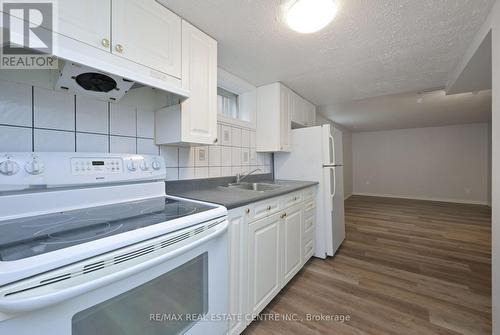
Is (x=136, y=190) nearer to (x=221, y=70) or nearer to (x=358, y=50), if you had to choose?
(x=221, y=70)

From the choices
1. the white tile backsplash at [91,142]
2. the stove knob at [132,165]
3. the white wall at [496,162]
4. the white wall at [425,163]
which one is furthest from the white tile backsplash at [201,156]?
the white wall at [425,163]

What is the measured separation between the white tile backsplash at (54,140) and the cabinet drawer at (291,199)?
4.65 feet

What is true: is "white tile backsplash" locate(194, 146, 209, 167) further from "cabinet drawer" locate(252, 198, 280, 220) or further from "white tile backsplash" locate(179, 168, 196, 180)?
"cabinet drawer" locate(252, 198, 280, 220)

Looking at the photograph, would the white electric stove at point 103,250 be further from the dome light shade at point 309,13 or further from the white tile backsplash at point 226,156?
the dome light shade at point 309,13

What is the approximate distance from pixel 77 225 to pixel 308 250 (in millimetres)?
2019

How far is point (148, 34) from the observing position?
1.07m

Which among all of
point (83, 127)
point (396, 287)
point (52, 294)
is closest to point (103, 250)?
point (52, 294)

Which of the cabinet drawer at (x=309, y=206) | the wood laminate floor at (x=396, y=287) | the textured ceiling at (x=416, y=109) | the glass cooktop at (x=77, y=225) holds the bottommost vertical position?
the wood laminate floor at (x=396, y=287)

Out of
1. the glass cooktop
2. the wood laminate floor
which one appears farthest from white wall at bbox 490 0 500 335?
the glass cooktop

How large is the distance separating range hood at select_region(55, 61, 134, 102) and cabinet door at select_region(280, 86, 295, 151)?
5.37 ft

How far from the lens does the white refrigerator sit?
7.50ft

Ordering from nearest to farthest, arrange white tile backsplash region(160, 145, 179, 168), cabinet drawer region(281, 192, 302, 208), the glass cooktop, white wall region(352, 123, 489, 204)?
the glass cooktop → white tile backsplash region(160, 145, 179, 168) → cabinet drawer region(281, 192, 302, 208) → white wall region(352, 123, 489, 204)

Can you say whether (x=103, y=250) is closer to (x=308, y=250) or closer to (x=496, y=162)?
(x=496, y=162)

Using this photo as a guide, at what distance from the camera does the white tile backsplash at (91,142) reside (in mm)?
1091
